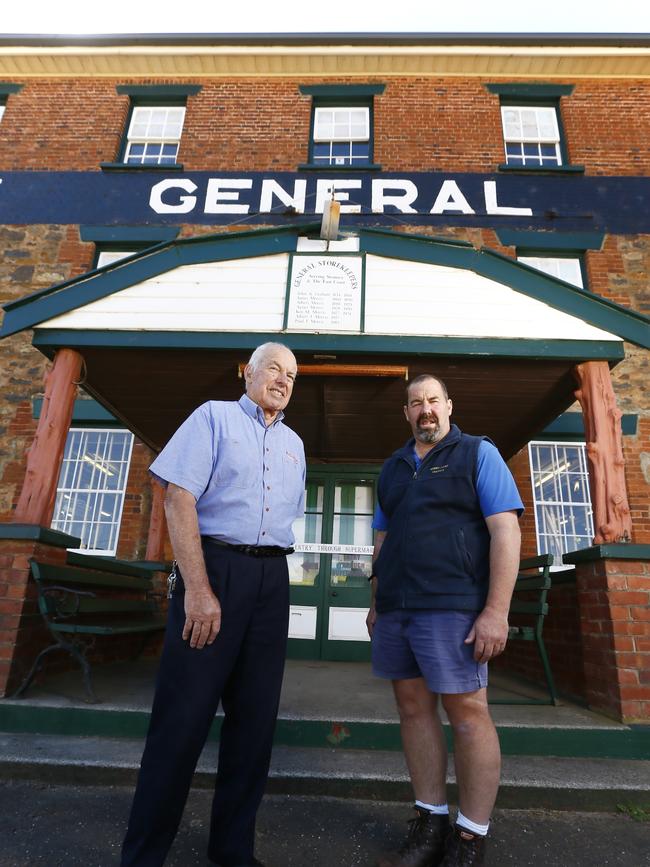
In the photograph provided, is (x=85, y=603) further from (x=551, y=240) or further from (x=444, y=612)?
(x=551, y=240)

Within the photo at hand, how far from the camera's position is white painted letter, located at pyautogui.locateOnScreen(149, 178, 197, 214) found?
8.18m

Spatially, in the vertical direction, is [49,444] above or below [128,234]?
below

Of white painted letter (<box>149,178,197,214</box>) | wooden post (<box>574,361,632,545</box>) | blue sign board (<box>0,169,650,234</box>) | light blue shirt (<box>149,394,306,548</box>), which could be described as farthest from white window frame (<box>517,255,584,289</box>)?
light blue shirt (<box>149,394,306,548</box>)

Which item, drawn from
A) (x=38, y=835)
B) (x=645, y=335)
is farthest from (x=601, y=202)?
(x=38, y=835)

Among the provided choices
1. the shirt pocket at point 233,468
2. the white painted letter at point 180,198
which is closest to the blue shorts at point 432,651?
the shirt pocket at point 233,468

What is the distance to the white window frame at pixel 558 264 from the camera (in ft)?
25.4

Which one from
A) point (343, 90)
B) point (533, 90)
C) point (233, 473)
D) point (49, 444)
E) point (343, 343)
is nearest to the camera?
point (233, 473)

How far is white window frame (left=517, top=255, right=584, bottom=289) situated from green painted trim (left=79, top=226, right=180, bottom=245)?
545 cm

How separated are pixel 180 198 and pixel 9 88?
4.27 meters

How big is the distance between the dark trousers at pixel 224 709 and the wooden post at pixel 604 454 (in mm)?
2830

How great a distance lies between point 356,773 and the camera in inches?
113

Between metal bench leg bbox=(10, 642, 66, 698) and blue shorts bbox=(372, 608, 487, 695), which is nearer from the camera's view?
blue shorts bbox=(372, 608, 487, 695)

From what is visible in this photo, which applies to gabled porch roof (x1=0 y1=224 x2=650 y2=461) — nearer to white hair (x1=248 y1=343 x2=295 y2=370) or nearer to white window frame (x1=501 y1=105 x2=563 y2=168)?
white hair (x1=248 y1=343 x2=295 y2=370)

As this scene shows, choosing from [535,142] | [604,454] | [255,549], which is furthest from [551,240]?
[255,549]
